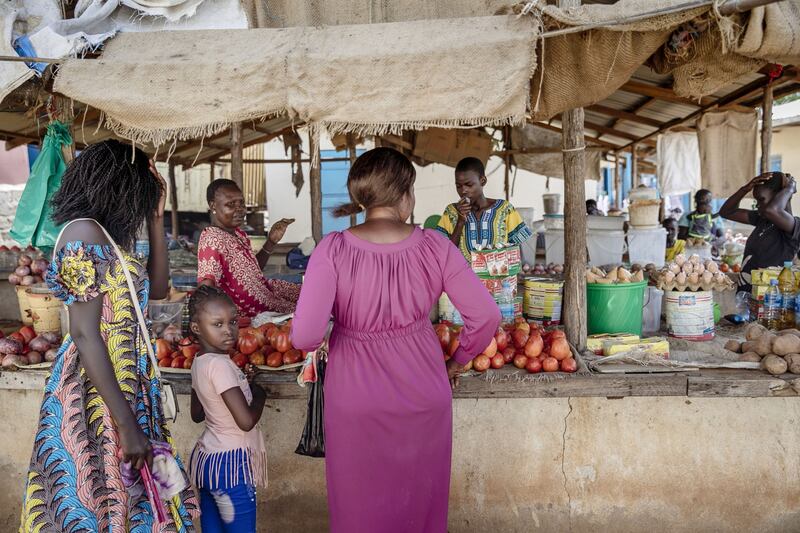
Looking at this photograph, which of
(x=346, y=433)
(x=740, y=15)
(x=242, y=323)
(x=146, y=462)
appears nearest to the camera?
(x=146, y=462)

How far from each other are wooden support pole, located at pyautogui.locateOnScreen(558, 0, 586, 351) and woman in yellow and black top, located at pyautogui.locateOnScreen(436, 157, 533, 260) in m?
0.58

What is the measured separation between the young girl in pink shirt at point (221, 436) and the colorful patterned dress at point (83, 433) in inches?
15.1

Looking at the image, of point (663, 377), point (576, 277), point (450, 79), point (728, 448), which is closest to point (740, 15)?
point (450, 79)

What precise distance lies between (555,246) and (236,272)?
5800 mm

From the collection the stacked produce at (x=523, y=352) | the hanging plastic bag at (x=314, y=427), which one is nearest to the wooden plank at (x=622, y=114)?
the stacked produce at (x=523, y=352)

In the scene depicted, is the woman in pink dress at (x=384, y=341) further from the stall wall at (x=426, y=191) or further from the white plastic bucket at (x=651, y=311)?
the stall wall at (x=426, y=191)

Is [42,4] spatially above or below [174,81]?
above

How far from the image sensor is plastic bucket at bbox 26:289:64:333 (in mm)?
3795

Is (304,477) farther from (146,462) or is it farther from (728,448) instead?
(728,448)

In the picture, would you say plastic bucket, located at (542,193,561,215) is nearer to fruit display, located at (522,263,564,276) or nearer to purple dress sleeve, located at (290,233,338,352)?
fruit display, located at (522,263,564,276)

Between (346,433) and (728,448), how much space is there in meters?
2.30

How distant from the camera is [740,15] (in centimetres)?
231

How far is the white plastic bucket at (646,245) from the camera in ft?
24.1

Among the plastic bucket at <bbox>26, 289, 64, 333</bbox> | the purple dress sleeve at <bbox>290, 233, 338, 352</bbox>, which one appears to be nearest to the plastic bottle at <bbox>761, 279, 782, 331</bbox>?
the purple dress sleeve at <bbox>290, 233, 338, 352</bbox>
